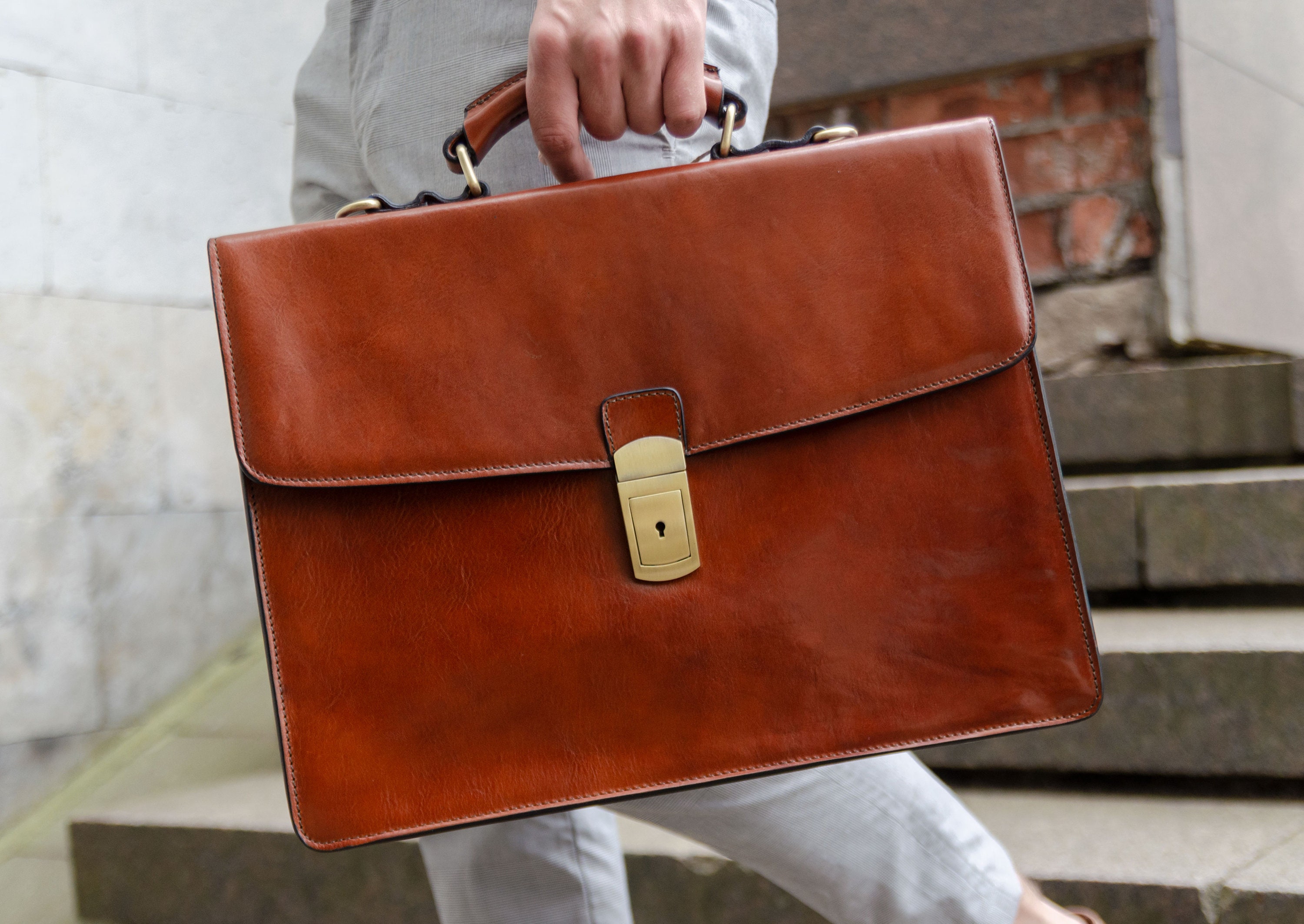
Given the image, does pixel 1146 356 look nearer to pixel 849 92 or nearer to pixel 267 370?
pixel 849 92

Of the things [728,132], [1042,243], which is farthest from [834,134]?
[1042,243]

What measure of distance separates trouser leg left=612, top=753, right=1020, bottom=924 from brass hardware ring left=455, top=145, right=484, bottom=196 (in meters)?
0.36

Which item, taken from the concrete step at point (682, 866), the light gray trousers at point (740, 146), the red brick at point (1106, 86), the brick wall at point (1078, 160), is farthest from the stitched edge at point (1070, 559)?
the red brick at point (1106, 86)

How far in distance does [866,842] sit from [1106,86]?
4.39ft

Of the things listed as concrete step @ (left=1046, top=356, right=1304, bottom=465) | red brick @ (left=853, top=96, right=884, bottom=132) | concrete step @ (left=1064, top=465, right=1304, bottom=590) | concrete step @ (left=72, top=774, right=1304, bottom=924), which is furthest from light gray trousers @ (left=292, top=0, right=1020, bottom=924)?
red brick @ (left=853, top=96, right=884, bottom=132)

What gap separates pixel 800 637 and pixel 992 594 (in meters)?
0.11

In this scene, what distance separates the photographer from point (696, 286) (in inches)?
21.0

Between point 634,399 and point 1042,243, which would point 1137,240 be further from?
point 634,399

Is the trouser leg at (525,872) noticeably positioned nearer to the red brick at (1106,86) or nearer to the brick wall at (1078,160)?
the brick wall at (1078,160)

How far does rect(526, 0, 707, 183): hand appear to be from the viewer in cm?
48

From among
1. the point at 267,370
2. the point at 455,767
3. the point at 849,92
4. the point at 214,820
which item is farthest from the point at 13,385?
the point at 849,92

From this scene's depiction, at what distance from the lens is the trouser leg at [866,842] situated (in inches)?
22.2

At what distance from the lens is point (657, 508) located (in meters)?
0.52

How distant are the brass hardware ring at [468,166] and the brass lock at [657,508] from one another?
0.17m
